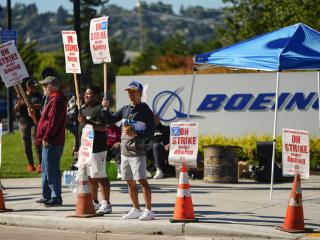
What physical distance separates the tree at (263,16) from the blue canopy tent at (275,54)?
9716 mm

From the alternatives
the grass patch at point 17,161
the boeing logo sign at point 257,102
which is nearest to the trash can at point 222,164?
the grass patch at point 17,161

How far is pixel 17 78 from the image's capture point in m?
14.9

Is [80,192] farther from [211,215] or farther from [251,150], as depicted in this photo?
[251,150]

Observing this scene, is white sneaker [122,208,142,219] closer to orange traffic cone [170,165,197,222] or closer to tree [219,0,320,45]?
orange traffic cone [170,165,197,222]

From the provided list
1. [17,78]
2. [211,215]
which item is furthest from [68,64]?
[211,215]

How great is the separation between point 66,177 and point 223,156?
11.8 feet

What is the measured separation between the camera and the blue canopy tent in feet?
46.1

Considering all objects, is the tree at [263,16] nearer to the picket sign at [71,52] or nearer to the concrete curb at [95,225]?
the picket sign at [71,52]

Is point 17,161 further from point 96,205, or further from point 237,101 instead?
point 96,205

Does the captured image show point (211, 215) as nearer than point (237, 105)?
Yes

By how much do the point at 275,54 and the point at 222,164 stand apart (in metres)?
3.58

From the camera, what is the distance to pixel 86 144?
1288 centimetres

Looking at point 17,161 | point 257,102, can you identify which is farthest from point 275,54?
point 17,161

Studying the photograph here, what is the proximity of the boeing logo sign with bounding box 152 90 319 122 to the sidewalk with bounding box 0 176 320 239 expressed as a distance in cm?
339
